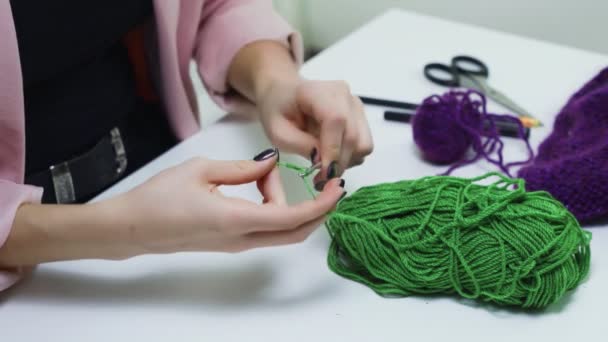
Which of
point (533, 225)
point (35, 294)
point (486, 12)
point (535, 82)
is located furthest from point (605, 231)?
point (486, 12)

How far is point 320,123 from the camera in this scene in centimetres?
62

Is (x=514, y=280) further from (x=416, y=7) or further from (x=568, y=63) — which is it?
(x=416, y=7)

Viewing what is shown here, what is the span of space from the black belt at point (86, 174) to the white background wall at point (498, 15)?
3.16 ft

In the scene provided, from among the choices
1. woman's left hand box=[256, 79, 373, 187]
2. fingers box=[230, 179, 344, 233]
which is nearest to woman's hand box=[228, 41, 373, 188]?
woman's left hand box=[256, 79, 373, 187]

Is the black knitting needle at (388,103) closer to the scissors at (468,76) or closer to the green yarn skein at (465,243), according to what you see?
the scissors at (468,76)

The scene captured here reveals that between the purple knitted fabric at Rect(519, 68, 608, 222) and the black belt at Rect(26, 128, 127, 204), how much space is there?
1.49ft

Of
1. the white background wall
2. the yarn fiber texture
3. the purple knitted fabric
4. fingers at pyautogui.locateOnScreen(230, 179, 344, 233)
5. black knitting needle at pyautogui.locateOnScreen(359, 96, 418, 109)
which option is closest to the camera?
fingers at pyautogui.locateOnScreen(230, 179, 344, 233)

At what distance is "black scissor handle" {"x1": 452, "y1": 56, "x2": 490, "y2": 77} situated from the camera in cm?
88

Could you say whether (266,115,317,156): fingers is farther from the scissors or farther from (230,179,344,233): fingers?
the scissors

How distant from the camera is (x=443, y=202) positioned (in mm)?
538

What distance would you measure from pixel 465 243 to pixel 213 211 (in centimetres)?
21

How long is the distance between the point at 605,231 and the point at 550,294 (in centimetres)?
14

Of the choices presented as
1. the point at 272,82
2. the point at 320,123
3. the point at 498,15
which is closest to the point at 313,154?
the point at 320,123

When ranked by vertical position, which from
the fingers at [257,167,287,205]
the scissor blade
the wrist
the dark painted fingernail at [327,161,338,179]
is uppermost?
the wrist
